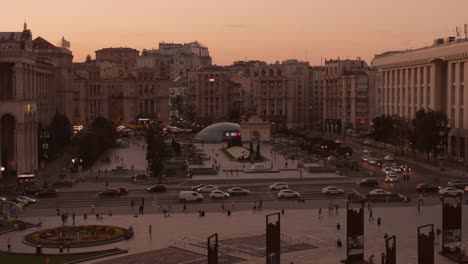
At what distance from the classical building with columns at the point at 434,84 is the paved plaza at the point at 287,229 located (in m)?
26.4

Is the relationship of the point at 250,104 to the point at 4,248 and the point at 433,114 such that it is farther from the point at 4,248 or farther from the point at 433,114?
the point at 4,248

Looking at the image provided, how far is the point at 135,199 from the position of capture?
140 ft

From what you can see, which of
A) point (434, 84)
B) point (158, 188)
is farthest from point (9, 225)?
point (434, 84)

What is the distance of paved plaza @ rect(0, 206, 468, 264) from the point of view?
28.0 metres

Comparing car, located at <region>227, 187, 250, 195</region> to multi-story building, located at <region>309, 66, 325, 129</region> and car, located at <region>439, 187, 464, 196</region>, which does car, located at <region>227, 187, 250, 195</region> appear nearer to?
car, located at <region>439, 187, 464, 196</region>

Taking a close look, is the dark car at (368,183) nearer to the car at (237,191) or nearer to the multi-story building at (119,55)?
the car at (237,191)

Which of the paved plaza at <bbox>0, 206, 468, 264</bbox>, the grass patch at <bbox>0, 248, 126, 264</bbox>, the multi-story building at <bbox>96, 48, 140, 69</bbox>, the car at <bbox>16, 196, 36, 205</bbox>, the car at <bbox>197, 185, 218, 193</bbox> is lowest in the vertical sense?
the grass patch at <bbox>0, 248, 126, 264</bbox>

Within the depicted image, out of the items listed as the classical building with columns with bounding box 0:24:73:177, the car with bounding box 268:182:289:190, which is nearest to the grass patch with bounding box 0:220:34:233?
the car with bounding box 268:182:289:190

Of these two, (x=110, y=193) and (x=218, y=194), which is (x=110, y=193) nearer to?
(x=110, y=193)

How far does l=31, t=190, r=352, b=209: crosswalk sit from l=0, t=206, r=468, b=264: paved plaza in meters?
4.38

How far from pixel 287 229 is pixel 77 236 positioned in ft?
30.9

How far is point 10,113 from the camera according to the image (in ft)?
171

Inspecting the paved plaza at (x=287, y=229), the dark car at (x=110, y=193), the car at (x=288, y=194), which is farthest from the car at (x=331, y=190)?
the dark car at (x=110, y=193)

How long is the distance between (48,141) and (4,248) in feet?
122
